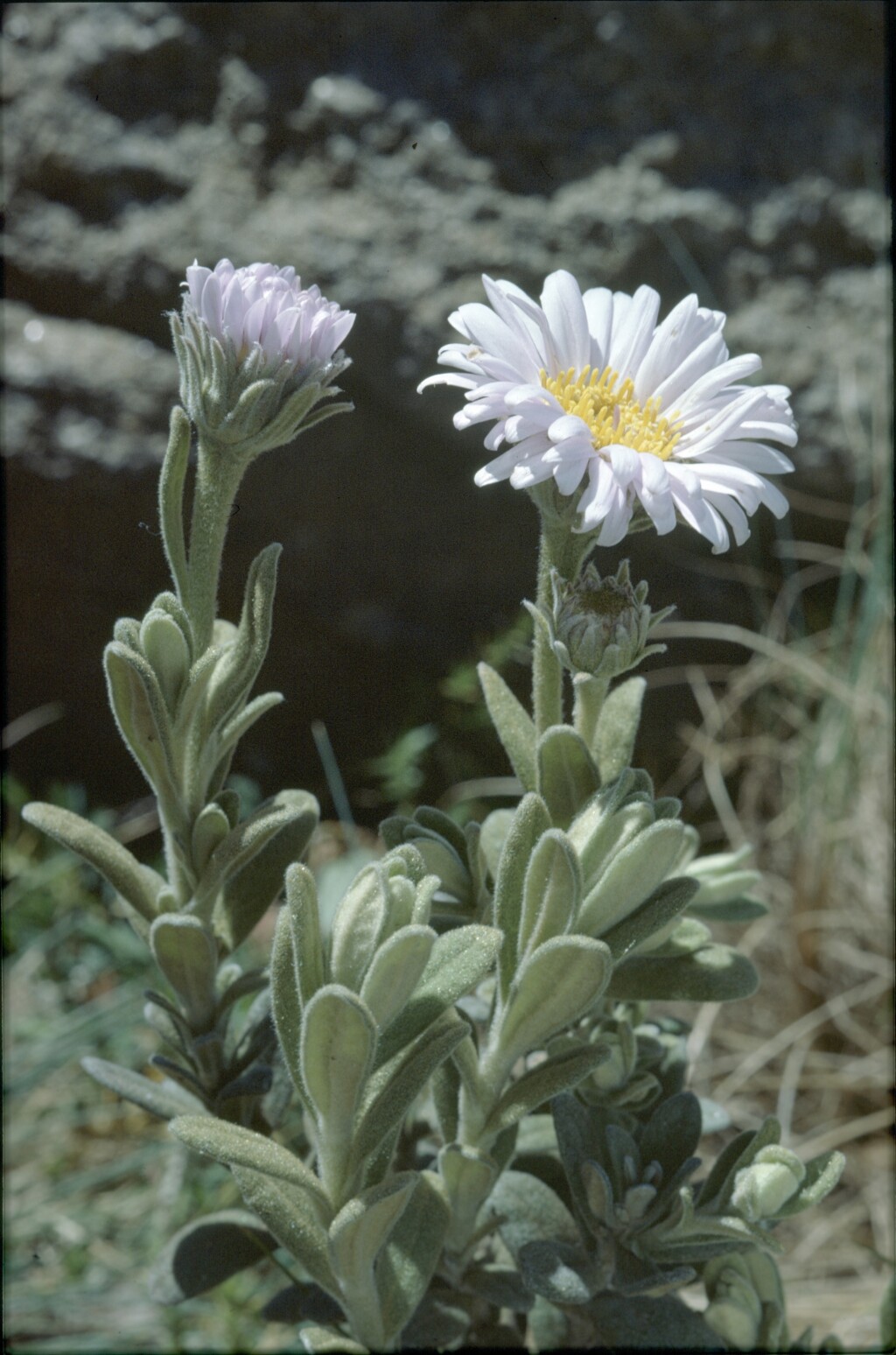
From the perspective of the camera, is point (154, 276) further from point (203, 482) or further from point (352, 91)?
point (203, 482)

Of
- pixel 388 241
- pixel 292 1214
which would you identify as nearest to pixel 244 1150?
pixel 292 1214

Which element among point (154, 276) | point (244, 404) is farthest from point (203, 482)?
point (154, 276)

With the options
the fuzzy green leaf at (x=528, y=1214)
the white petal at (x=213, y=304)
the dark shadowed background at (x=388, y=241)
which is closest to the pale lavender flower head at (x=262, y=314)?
the white petal at (x=213, y=304)

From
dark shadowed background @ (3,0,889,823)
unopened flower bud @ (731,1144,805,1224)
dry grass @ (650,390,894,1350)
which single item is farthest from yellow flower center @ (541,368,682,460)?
dry grass @ (650,390,894,1350)

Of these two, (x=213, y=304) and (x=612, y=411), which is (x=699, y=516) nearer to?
(x=612, y=411)

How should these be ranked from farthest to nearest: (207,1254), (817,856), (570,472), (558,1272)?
(817,856)
(207,1254)
(558,1272)
(570,472)

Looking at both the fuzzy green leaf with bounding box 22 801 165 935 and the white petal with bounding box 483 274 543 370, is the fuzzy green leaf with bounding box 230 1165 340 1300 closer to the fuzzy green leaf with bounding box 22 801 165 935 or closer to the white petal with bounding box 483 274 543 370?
the fuzzy green leaf with bounding box 22 801 165 935

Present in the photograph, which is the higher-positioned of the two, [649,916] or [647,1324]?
[649,916]
